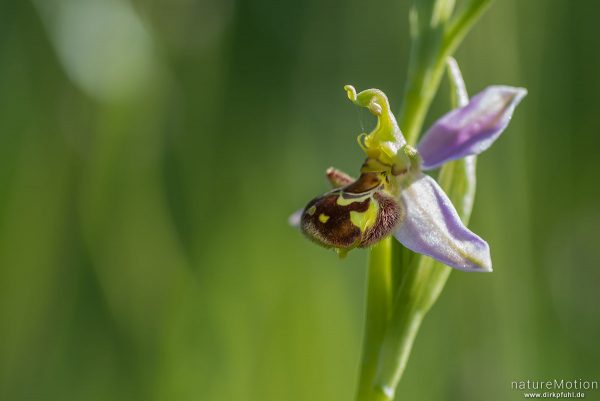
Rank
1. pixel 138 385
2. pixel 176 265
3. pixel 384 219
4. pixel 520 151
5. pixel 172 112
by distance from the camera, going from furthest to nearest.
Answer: pixel 172 112 → pixel 520 151 → pixel 176 265 → pixel 138 385 → pixel 384 219

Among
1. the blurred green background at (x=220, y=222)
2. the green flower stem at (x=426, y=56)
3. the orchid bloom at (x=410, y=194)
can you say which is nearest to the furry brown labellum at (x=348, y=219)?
the orchid bloom at (x=410, y=194)

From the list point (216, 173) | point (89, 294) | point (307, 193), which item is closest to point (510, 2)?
point (307, 193)

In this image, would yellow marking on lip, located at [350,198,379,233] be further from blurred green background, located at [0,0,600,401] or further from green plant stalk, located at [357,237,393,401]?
blurred green background, located at [0,0,600,401]

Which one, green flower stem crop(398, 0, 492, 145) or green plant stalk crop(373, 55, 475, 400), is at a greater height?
green flower stem crop(398, 0, 492, 145)

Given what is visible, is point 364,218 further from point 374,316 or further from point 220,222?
point 220,222

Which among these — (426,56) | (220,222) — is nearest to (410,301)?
(426,56)

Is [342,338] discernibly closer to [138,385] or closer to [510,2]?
[138,385]

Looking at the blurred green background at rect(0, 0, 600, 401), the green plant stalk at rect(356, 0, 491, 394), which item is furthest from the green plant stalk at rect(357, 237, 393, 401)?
the blurred green background at rect(0, 0, 600, 401)
